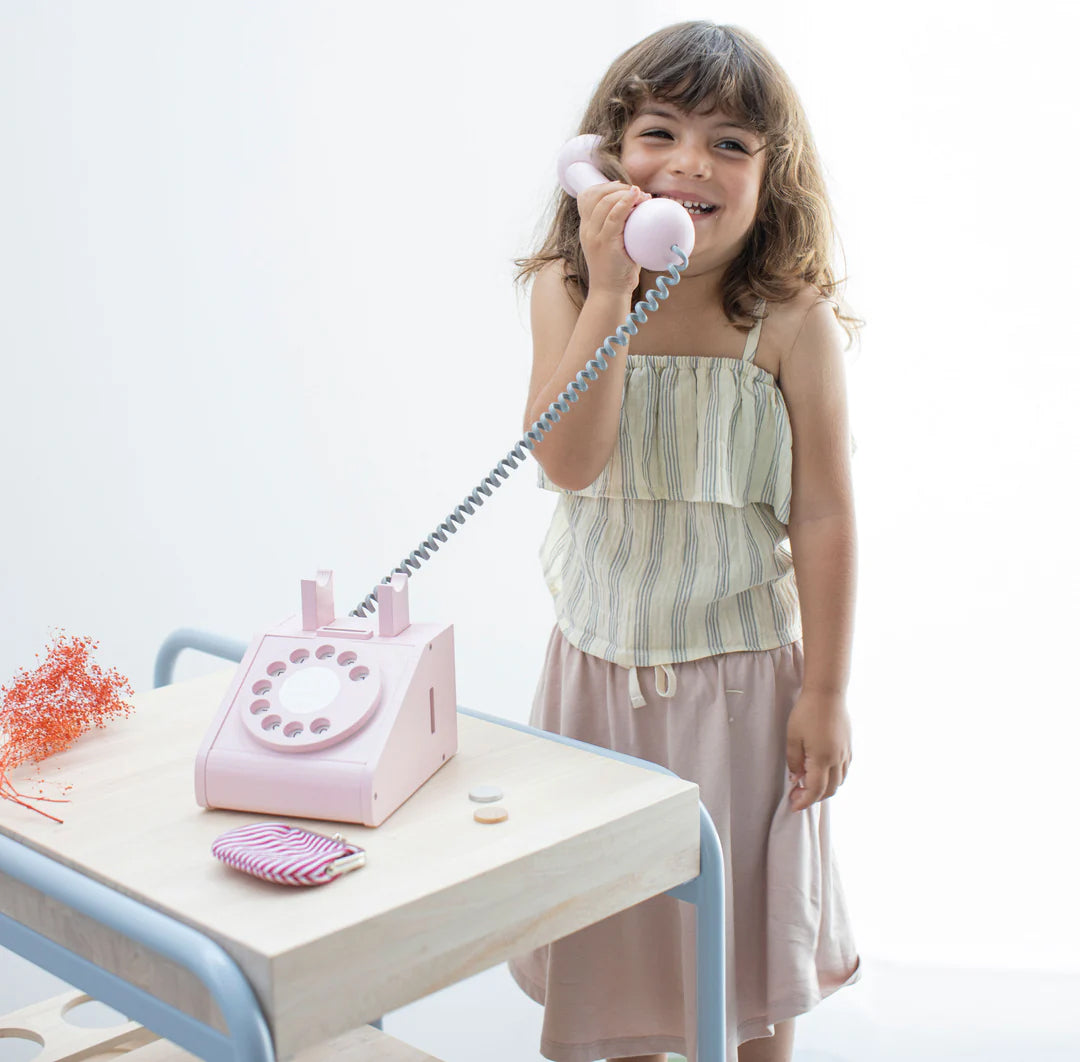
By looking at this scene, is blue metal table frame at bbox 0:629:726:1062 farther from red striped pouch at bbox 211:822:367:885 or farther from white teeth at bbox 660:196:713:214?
white teeth at bbox 660:196:713:214

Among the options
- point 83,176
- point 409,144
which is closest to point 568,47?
point 409,144

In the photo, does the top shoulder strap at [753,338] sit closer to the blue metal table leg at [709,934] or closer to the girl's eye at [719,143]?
the girl's eye at [719,143]

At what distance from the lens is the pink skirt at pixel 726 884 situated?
3.92 ft

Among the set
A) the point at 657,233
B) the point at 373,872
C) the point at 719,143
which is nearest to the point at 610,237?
the point at 657,233

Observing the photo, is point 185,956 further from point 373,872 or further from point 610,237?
point 610,237

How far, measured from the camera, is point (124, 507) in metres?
1.86

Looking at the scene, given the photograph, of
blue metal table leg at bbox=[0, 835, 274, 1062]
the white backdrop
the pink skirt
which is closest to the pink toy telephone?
blue metal table leg at bbox=[0, 835, 274, 1062]

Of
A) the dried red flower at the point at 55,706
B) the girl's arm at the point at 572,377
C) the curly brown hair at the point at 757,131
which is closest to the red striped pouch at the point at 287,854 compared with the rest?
the dried red flower at the point at 55,706

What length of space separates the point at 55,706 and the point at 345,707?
0.79ft

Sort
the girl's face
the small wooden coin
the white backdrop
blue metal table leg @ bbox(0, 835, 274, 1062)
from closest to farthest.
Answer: blue metal table leg @ bbox(0, 835, 274, 1062) → the small wooden coin → the girl's face → the white backdrop

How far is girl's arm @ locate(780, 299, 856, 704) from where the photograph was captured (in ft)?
3.84

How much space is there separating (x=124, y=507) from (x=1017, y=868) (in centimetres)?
134

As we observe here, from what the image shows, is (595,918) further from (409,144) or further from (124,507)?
(409,144)

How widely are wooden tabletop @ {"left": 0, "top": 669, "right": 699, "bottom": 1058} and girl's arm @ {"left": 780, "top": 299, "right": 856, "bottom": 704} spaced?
286 millimetres
